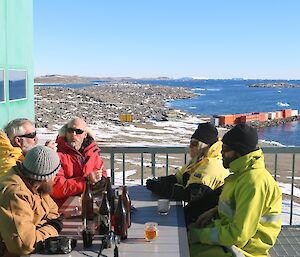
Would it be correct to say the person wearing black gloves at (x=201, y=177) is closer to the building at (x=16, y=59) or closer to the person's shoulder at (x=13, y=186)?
the person's shoulder at (x=13, y=186)

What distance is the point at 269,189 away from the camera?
113 inches

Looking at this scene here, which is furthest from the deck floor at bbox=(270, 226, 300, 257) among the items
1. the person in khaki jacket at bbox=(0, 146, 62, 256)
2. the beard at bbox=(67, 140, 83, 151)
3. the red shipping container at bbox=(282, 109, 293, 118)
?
the red shipping container at bbox=(282, 109, 293, 118)

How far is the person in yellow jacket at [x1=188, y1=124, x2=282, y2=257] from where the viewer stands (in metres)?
2.85

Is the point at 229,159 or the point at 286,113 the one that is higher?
the point at 229,159

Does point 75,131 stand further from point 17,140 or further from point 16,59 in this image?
point 16,59

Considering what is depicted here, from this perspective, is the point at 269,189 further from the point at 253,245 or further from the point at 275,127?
the point at 275,127

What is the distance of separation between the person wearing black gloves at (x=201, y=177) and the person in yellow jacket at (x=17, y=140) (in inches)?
45.7

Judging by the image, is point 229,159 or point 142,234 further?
point 229,159

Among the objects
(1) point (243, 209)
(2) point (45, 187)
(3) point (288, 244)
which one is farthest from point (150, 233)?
→ (3) point (288, 244)

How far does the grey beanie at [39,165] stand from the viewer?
2734 mm

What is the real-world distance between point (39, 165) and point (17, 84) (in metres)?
6.71

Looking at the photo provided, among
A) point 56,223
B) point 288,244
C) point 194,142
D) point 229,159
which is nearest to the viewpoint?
point 56,223

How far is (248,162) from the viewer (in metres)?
A: 3.01

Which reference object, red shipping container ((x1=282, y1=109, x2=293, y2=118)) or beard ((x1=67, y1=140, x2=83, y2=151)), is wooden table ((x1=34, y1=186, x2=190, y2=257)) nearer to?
beard ((x1=67, y1=140, x2=83, y2=151))
